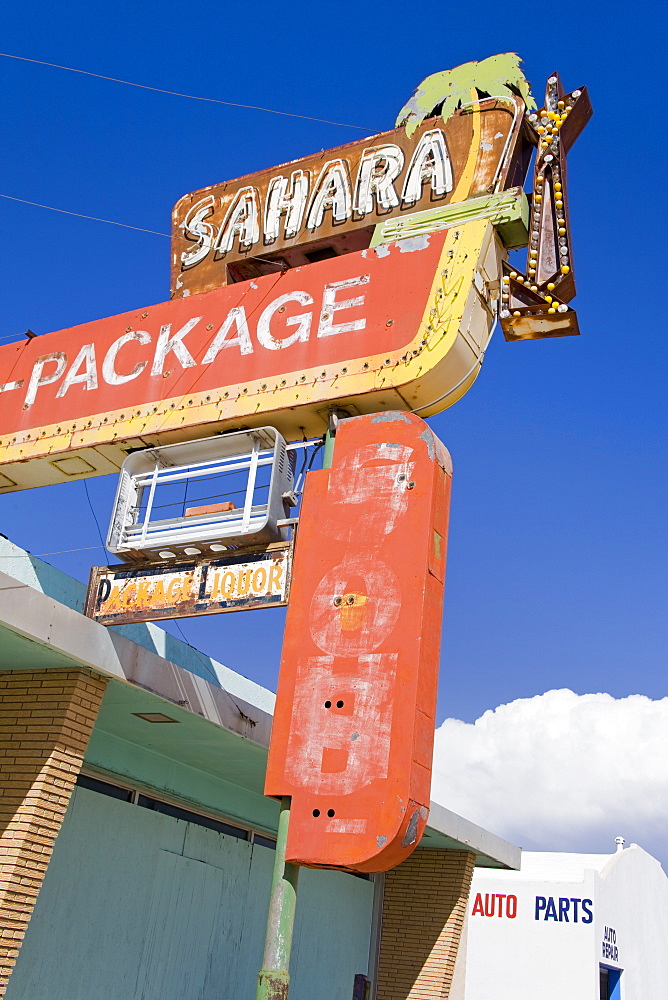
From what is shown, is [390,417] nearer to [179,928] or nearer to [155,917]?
[155,917]

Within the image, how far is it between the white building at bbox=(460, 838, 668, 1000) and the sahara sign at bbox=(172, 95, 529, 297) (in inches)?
480

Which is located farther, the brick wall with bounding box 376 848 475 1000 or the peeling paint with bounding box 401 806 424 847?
the brick wall with bounding box 376 848 475 1000

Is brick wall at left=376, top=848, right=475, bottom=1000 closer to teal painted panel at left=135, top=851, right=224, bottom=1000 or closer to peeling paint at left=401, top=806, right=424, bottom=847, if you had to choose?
teal painted panel at left=135, top=851, right=224, bottom=1000

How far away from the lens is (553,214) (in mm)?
10297

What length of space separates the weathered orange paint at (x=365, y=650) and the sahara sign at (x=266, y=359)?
731mm

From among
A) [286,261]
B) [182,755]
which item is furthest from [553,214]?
[182,755]

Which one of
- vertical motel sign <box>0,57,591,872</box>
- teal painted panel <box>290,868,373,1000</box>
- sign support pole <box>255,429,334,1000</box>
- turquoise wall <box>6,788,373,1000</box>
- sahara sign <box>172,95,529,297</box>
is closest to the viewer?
sign support pole <box>255,429,334,1000</box>

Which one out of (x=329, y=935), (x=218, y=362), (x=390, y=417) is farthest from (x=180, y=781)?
(x=390, y=417)

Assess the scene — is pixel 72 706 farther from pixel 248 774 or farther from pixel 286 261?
pixel 286 261

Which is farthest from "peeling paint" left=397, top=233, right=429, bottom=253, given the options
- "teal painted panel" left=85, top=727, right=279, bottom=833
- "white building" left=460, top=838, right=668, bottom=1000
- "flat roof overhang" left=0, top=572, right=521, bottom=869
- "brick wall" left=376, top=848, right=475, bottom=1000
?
"white building" left=460, top=838, right=668, bottom=1000

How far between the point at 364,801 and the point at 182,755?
6.32m

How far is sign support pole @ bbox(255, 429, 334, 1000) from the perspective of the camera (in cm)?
712

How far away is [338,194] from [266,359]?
262 centimetres

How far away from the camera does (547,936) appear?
18359 mm
